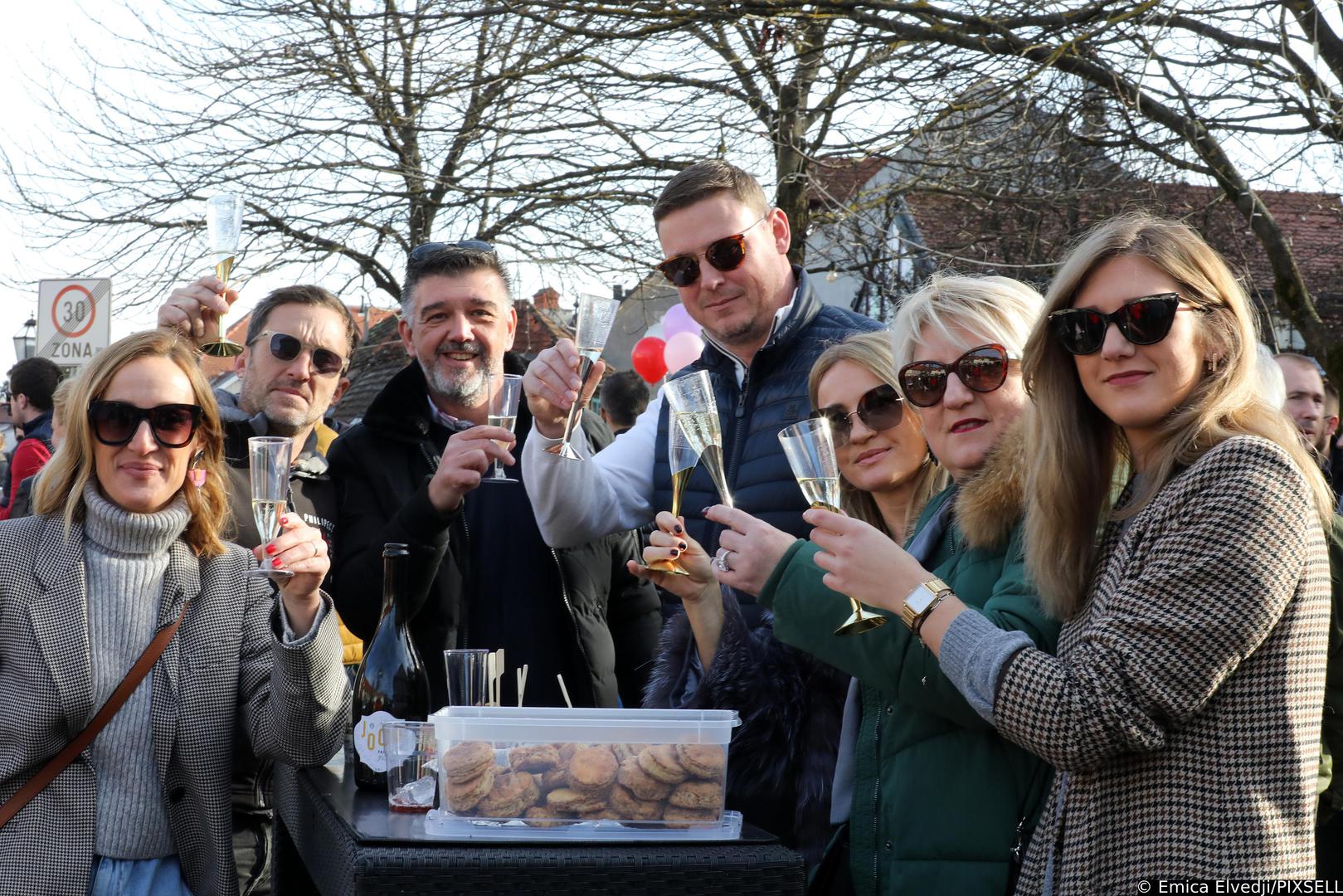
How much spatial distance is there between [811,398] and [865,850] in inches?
42.2

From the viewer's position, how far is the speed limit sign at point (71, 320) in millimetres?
9812

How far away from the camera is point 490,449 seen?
2.84m

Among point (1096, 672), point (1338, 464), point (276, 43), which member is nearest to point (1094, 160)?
point (1338, 464)

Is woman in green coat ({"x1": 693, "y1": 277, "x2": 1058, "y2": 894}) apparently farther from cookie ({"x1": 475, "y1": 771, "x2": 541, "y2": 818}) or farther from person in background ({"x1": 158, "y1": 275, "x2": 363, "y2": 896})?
person in background ({"x1": 158, "y1": 275, "x2": 363, "y2": 896})

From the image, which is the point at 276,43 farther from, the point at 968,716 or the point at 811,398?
the point at 968,716

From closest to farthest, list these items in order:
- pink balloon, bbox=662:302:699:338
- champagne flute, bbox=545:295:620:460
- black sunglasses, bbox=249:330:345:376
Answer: champagne flute, bbox=545:295:620:460 → black sunglasses, bbox=249:330:345:376 → pink balloon, bbox=662:302:699:338

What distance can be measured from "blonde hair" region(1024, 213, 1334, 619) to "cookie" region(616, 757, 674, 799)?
27.9 inches

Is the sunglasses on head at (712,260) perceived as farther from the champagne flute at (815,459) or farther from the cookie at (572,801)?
the cookie at (572,801)

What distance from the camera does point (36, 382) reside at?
25.3 ft

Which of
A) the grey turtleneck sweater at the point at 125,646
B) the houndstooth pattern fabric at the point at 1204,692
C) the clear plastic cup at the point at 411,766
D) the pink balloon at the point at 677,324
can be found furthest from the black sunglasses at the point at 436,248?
the pink balloon at the point at 677,324

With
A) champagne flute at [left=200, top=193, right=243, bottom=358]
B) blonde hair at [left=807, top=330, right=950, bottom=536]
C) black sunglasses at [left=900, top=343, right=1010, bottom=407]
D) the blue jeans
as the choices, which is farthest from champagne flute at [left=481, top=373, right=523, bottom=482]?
the blue jeans

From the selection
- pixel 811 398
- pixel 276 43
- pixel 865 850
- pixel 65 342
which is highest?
pixel 276 43

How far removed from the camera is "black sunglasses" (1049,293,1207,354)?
1970 millimetres

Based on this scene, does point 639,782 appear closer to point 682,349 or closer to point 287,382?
→ point 287,382
